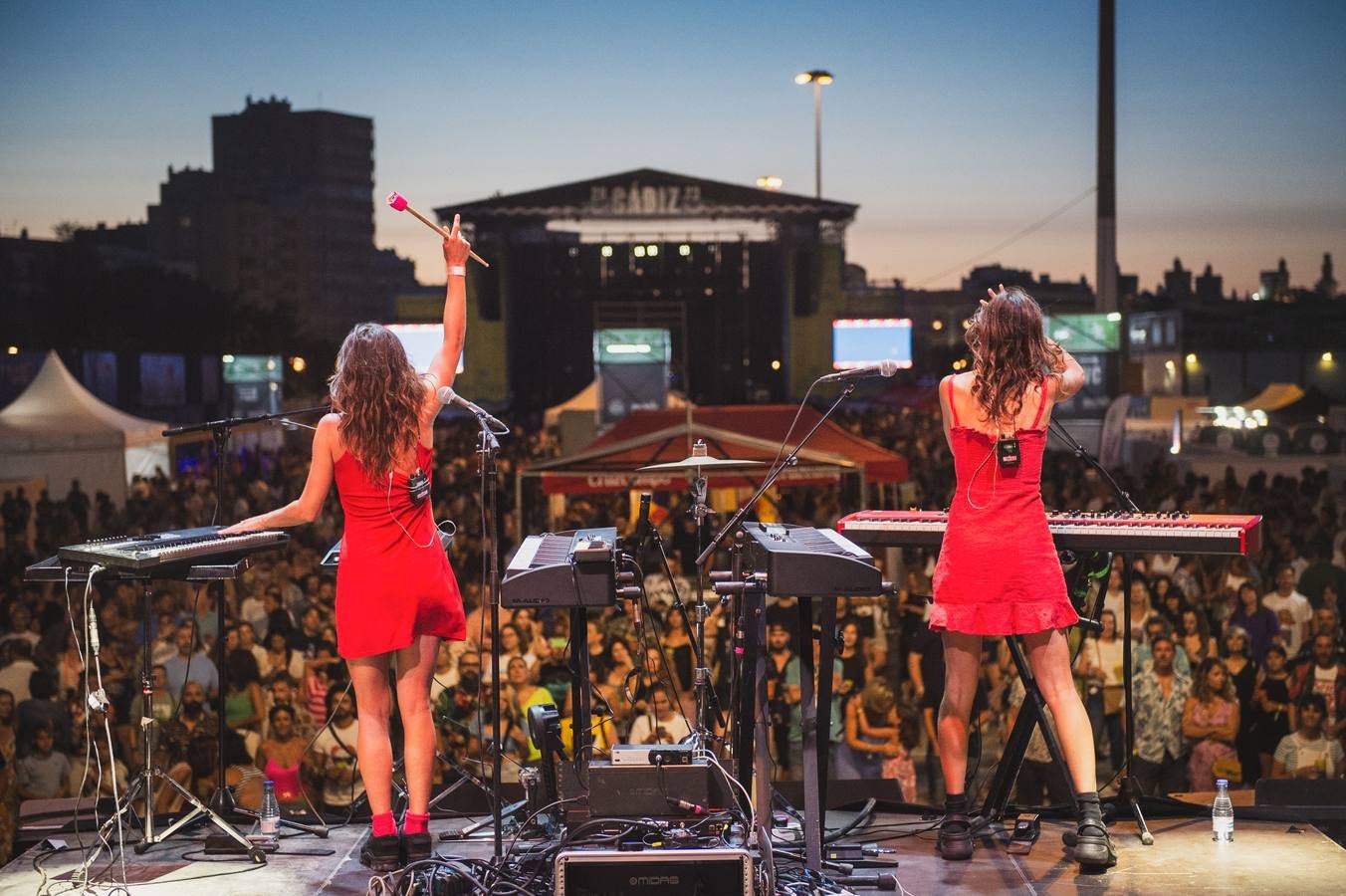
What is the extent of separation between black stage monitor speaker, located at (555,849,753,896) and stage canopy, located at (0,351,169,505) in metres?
12.2

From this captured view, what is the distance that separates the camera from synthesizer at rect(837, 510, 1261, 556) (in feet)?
12.6

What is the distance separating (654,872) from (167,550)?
1.69 m

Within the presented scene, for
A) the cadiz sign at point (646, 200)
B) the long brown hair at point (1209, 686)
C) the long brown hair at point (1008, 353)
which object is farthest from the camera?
the cadiz sign at point (646, 200)

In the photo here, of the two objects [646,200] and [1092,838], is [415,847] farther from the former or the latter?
[646,200]

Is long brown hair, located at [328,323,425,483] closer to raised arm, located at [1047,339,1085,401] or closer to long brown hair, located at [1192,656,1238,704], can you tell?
raised arm, located at [1047,339,1085,401]

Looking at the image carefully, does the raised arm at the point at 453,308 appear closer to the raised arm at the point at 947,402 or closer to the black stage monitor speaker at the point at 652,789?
the black stage monitor speaker at the point at 652,789

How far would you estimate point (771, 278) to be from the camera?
42219mm

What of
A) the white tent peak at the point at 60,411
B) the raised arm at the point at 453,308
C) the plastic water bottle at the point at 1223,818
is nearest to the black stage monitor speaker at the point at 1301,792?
the plastic water bottle at the point at 1223,818

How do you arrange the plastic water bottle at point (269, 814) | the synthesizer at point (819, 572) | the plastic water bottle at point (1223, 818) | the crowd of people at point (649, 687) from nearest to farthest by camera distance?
the synthesizer at point (819, 572) < the plastic water bottle at point (1223, 818) < the plastic water bottle at point (269, 814) < the crowd of people at point (649, 687)

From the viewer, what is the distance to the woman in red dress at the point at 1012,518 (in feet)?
12.0

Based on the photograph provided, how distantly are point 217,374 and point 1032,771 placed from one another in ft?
134

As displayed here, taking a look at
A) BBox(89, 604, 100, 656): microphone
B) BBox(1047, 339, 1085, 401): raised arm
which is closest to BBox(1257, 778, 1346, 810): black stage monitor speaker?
BBox(1047, 339, 1085, 401): raised arm

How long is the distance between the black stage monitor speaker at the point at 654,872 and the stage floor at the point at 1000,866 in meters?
0.70

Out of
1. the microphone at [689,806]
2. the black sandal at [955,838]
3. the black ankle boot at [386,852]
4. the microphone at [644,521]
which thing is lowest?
the black sandal at [955,838]
